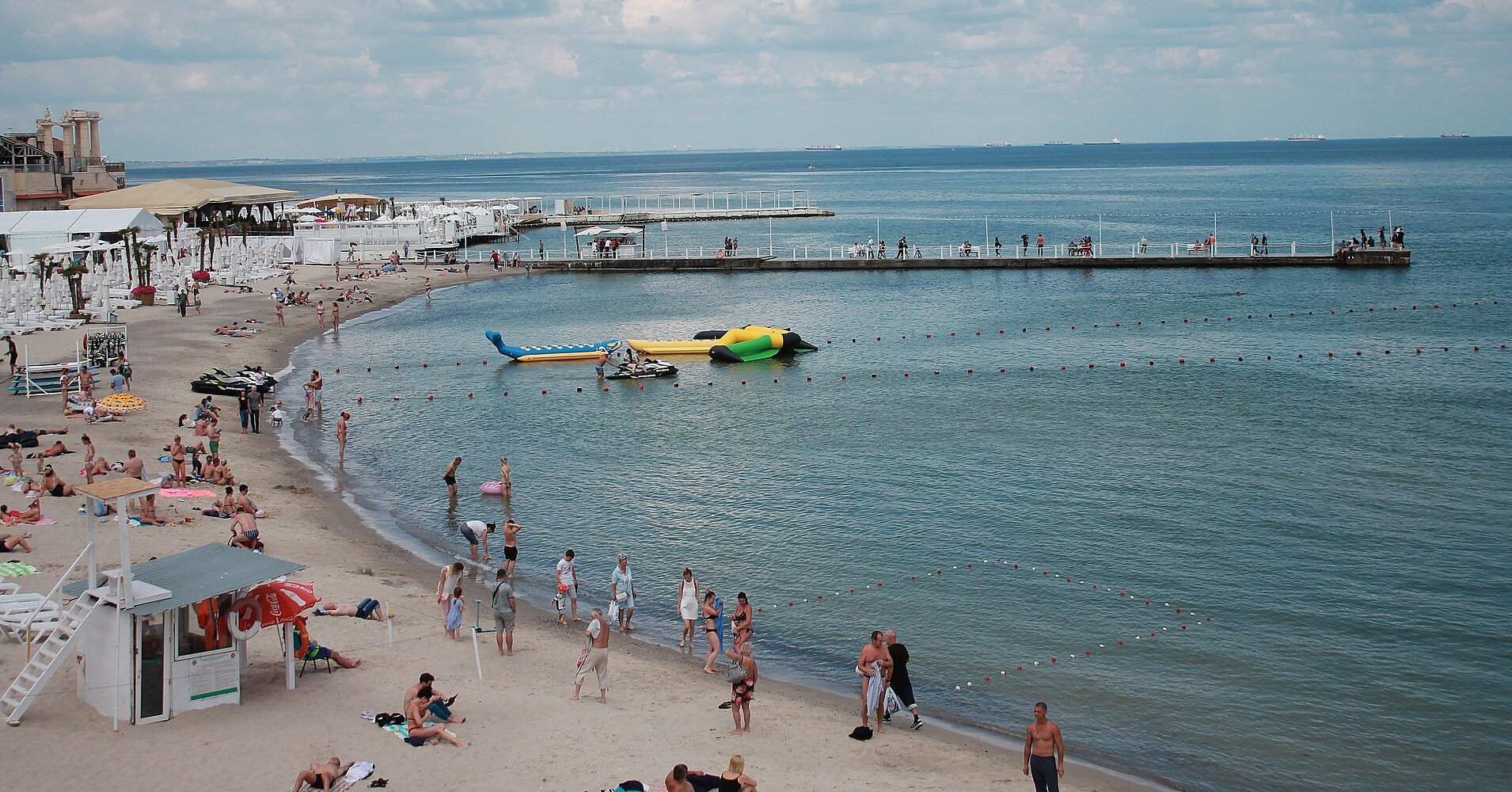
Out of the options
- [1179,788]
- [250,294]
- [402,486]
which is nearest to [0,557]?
[402,486]

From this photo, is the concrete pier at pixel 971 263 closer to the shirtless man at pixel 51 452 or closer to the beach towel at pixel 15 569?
the shirtless man at pixel 51 452

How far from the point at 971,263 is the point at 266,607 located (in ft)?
208

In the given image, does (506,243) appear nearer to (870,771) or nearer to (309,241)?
(309,241)

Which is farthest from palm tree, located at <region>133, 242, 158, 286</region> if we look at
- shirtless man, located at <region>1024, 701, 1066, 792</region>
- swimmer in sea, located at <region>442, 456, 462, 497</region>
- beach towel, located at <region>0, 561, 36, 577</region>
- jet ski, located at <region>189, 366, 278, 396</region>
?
shirtless man, located at <region>1024, 701, 1066, 792</region>

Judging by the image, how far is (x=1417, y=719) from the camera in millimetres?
16391

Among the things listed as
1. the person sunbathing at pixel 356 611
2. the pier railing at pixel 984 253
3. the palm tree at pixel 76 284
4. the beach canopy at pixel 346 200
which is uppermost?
the beach canopy at pixel 346 200

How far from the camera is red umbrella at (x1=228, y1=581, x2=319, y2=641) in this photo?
14.7 m

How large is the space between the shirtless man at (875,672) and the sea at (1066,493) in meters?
0.55

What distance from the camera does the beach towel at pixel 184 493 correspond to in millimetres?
22980

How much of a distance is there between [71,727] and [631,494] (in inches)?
585

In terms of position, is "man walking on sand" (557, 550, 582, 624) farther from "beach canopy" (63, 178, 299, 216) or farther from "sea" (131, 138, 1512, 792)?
"beach canopy" (63, 178, 299, 216)

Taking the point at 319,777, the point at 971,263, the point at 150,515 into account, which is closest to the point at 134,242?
the point at 150,515

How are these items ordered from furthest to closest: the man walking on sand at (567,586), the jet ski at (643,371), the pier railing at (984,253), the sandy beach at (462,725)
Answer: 1. the pier railing at (984,253)
2. the jet ski at (643,371)
3. the man walking on sand at (567,586)
4. the sandy beach at (462,725)

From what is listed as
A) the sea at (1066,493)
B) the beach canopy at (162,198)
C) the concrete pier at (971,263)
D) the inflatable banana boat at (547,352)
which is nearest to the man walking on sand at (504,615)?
the sea at (1066,493)
